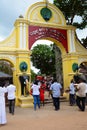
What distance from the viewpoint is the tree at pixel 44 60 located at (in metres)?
33.7

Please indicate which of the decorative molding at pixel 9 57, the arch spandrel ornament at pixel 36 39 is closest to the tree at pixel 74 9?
the arch spandrel ornament at pixel 36 39

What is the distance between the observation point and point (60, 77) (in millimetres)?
16828

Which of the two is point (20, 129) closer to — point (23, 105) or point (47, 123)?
point (47, 123)

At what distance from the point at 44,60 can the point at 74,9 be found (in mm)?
→ 17099

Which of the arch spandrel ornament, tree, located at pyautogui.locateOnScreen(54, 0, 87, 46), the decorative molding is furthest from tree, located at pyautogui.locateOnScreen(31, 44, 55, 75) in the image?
the decorative molding

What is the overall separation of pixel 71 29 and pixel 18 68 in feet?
15.7

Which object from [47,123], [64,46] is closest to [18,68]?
[64,46]

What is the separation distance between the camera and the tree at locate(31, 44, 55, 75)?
33.7 m

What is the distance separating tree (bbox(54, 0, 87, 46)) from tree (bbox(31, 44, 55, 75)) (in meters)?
15.4

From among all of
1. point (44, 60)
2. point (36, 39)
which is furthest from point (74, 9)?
point (44, 60)

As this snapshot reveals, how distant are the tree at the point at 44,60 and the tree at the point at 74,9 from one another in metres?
15.4

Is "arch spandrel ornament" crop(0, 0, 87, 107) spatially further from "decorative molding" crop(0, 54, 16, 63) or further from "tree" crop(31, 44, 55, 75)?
"tree" crop(31, 44, 55, 75)

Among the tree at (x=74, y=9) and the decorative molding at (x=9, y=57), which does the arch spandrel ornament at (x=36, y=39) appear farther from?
the tree at (x=74, y=9)

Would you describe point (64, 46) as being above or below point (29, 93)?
above
